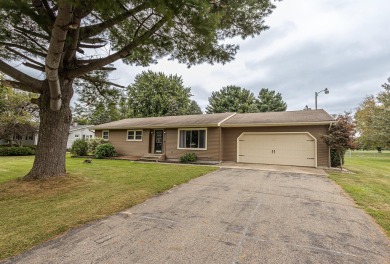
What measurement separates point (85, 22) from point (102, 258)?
6623mm

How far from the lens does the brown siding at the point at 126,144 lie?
50.4 feet

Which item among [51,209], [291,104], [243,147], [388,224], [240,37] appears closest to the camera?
[388,224]

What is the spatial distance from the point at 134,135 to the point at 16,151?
10.6 metres

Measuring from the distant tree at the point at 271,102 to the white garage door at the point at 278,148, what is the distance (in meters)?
20.7

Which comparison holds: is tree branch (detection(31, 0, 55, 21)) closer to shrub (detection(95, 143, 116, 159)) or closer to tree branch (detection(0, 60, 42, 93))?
tree branch (detection(0, 60, 42, 93))

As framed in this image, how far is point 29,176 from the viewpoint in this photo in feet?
20.1

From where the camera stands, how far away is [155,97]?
30.5m

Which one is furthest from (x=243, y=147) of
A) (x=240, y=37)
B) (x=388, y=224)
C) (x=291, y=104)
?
(x=291, y=104)

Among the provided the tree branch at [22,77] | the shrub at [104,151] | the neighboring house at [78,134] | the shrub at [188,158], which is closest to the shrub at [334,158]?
the shrub at [188,158]

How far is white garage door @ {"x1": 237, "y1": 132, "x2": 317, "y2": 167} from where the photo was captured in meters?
11.5

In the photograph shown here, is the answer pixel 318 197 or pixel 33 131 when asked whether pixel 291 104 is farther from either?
pixel 33 131

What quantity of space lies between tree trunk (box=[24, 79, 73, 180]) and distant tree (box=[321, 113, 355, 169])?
11710mm

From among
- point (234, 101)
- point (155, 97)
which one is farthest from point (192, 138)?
point (234, 101)

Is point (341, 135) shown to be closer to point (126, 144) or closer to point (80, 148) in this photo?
point (126, 144)
